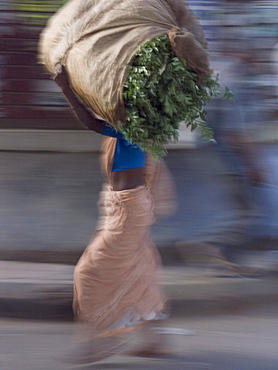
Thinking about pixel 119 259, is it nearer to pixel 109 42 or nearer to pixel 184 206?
pixel 109 42

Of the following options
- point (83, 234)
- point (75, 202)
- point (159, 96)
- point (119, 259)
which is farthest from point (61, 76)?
point (75, 202)

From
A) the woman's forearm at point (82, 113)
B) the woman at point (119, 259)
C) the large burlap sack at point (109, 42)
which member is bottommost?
the woman at point (119, 259)

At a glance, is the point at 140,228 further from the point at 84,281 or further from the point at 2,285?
the point at 2,285

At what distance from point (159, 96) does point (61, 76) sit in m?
0.46

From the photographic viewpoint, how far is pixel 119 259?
308 centimetres

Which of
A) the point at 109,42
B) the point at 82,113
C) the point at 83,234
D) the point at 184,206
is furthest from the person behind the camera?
the point at 184,206

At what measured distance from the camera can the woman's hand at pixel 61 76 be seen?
2.86 metres

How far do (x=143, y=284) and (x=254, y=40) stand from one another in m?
3.06

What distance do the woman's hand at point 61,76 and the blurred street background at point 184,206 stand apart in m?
1.20

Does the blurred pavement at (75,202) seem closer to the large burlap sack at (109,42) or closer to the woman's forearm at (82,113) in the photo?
the woman's forearm at (82,113)

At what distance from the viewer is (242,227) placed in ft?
15.3

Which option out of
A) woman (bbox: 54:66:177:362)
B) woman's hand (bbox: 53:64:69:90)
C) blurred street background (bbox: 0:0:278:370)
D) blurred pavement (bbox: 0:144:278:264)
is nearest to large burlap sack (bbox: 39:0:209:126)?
woman's hand (bbox: 53:64:69:90)

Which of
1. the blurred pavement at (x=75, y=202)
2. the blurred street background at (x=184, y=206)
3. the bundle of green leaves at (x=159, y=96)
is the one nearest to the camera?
the bundle of green leaves at (x=159, y=96)

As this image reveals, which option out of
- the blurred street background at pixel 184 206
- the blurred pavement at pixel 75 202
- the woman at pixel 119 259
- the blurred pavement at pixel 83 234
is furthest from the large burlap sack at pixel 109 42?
the blurred pavement at pixel 75 202
